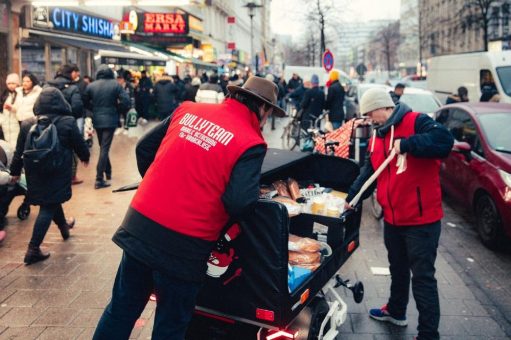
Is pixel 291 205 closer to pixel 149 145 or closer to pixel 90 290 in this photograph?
pixel 149 145

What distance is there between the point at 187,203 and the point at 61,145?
3549 mm

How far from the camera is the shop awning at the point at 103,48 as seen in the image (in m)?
15.9

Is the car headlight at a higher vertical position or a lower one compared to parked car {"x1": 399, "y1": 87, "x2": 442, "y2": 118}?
lower

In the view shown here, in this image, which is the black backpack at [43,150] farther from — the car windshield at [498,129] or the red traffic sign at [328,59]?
the red traffic sign at [328,59]

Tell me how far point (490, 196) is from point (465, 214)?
1.78m

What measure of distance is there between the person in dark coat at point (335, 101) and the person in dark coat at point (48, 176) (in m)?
7.62

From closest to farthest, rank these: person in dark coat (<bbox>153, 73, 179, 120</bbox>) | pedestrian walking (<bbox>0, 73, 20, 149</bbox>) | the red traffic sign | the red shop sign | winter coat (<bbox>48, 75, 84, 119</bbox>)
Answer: pedestrian walking (<bbox>0, 73, 20, 149</bbox>) < winter coat (<bbox>48, 75, 84, 119</bbox>) < person in dark coat (<bbox>153, 73, 179, 120</bbox>) < the red traffic sign < the red shop sign

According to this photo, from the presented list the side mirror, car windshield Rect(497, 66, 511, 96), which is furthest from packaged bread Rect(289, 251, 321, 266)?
car windshield Rect(497, 66, 511, 96)

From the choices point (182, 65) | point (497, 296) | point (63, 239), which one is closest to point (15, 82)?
point (63, 239)

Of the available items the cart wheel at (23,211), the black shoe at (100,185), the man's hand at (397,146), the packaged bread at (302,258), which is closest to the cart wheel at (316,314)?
the packaged bread at (302,258)

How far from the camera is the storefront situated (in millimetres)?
15375

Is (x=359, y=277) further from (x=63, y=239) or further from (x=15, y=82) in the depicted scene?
(x=15, y=82)

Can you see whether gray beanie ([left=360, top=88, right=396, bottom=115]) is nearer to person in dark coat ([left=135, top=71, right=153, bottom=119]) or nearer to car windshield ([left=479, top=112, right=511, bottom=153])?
car windshield ([left=479, top=112, right=511, bottom=153])

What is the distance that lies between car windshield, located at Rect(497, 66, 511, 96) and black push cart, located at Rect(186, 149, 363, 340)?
13546mm
